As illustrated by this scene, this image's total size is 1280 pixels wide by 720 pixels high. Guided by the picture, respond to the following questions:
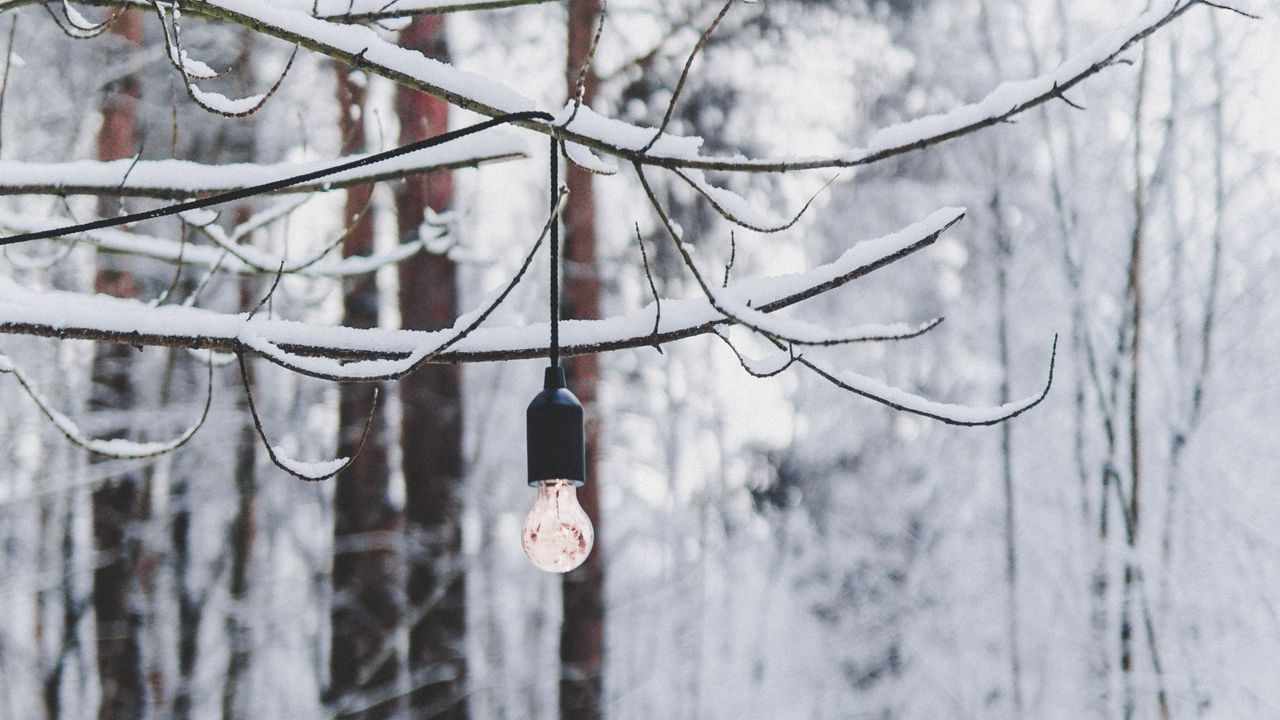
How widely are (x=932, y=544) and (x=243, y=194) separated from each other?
25.7ft

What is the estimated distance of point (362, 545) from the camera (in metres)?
6.73

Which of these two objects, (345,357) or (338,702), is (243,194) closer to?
(345,357)

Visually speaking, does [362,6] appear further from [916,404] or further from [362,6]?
[916,404]

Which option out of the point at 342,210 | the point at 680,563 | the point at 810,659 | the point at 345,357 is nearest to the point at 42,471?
the point at 342,210

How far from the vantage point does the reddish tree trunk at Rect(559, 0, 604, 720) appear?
251 inches

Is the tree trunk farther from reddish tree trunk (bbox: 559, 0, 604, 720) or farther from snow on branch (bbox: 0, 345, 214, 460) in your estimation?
snow on branch (bbox: 0, 345, 214, 460)

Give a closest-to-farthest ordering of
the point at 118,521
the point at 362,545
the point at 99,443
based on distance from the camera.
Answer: the point at 99,443 → the point at 362,545 → the point at 118,521

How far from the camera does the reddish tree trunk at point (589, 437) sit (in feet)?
20.9

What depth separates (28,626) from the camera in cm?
1102

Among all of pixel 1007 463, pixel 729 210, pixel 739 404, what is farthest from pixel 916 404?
pixel 739 404

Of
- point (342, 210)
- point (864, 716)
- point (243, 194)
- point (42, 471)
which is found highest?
point (342, 210)

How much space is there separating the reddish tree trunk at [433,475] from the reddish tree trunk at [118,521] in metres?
2.13

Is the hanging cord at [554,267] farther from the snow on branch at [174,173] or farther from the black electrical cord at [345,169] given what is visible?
the snow on branch at [174,173]

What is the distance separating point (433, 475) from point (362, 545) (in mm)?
598
